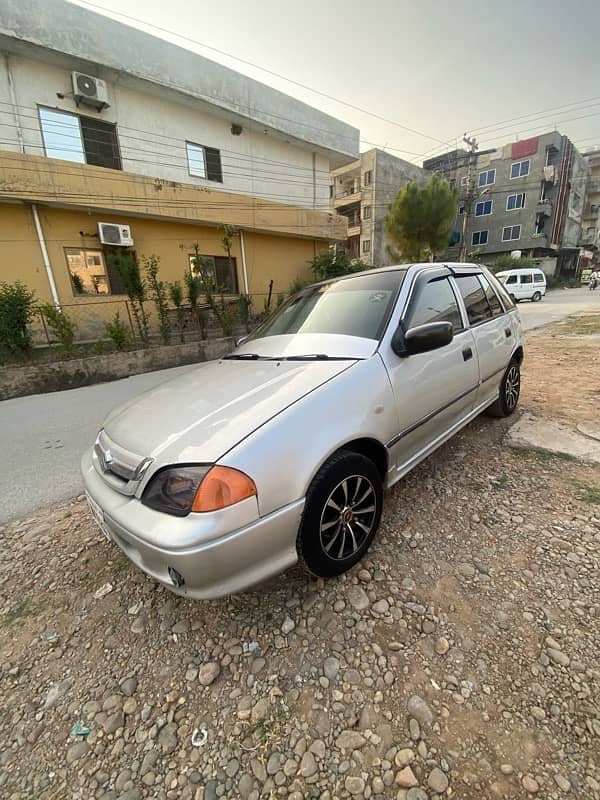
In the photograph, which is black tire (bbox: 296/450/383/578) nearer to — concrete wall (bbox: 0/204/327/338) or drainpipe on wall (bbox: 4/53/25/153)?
concrete wall (bbox: 0/204/327/338)

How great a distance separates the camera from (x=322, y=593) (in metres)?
1.72

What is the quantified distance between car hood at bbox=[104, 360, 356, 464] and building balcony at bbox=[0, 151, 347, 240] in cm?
909

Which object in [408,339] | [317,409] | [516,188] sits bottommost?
[317,409]

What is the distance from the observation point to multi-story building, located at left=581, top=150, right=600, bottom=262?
3938 centimetres

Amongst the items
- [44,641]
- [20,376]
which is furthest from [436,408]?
[20,376]

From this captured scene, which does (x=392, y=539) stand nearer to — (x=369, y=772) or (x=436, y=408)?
(x=436, y=408)

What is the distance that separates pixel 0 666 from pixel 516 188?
40216 mm

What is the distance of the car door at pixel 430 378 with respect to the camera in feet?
6.49

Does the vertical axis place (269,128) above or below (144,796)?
above

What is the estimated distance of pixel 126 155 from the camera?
31.3 feet

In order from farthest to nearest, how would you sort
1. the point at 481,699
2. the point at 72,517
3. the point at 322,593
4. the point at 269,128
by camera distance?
the point at 269,128, the point at 72,517, the point at 322,593, the point at 481,699

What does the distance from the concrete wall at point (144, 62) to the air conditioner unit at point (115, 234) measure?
3567mm

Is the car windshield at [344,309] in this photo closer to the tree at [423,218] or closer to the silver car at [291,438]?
the silver car at [291,438]

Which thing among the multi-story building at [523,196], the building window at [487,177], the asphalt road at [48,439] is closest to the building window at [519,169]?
the multi-story building at [523,196]
